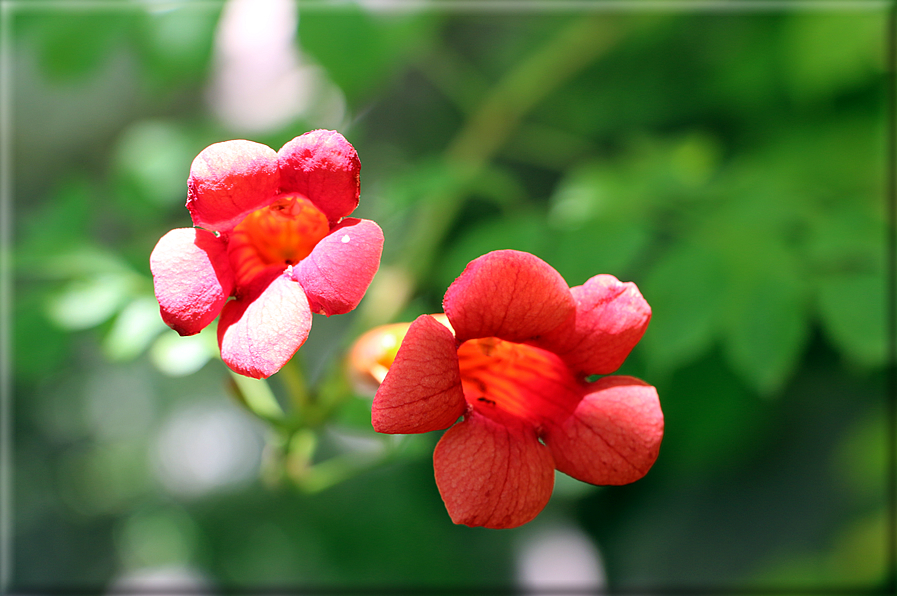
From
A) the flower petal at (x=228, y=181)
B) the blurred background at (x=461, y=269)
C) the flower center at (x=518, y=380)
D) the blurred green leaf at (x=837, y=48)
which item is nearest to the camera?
the flower petal at (x=228, y=181)

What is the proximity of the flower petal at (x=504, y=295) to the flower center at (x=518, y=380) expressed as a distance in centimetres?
17

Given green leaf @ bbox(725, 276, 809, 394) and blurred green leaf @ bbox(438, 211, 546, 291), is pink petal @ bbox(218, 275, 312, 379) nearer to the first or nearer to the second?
blurred green leaf @ bbox(438, 211, 546, 291)

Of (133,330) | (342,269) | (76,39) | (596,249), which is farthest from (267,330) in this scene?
(76,39)

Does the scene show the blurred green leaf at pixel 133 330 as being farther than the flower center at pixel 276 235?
Yes

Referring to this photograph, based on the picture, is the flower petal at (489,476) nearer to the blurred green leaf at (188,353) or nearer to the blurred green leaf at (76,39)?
the blurred green leaf at (188,353)

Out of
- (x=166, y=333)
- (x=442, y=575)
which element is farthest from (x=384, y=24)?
(x=442, y=575)

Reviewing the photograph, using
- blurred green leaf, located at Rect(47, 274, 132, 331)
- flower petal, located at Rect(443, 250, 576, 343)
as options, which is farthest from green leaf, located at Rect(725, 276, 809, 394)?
blurred green leaf, located at Rect(47, 274, 132, 331)

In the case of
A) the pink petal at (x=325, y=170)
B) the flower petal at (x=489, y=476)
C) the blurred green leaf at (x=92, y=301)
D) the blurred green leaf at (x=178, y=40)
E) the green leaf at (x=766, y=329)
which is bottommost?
the green leaf at (x=766, y=329)

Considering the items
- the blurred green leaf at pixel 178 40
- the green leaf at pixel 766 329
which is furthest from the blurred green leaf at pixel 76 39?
the green leaf at pixel 766 329

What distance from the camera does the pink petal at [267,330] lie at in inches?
34.6

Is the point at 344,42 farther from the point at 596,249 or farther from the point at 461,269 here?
the point at 596,249

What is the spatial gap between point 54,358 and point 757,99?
2.99 meters

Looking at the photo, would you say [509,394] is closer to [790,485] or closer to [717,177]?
[717,177]

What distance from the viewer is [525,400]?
3.80 feet
